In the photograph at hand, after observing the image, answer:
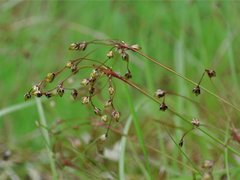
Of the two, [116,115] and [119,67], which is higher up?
[119,67]

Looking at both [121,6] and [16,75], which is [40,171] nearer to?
[16,75]

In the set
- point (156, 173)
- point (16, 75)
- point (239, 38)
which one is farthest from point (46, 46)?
point (156, 173)

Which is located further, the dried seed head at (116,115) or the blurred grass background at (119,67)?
the blurred grass background at (119,67)

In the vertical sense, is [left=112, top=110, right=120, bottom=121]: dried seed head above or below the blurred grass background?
below

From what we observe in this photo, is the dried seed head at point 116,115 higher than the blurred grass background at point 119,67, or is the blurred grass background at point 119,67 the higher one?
the blurred grass background at point 119,67

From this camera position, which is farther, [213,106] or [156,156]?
[213,106]

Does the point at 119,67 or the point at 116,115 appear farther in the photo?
the point at 119,67

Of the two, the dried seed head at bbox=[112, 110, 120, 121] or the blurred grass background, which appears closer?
the dried seed head at bbox=[112, 110, 120, 121]

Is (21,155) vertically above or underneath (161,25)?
underneath
